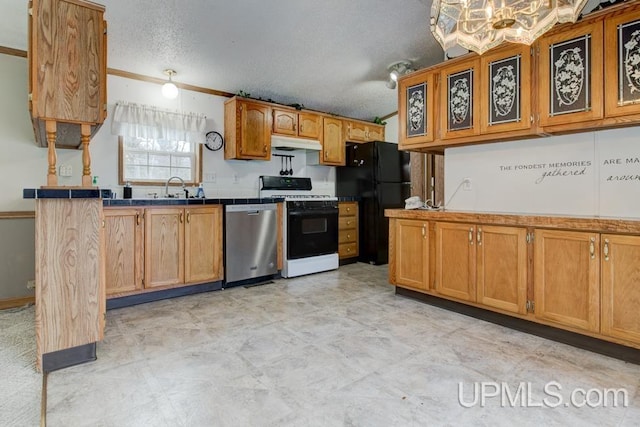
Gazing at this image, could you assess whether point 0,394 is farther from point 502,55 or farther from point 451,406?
point 502,55

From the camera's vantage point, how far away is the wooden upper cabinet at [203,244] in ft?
11.7

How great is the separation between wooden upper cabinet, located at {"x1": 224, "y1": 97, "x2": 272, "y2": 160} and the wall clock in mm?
82

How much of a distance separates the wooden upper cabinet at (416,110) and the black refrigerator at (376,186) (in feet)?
5.51

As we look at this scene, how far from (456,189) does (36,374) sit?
11.6 feet

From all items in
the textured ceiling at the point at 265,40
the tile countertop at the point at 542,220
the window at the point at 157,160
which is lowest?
the tile countertop at the point at 542,220

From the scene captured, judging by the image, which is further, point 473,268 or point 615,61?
point 473,268

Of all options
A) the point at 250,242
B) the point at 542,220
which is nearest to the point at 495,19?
the point at 542,220

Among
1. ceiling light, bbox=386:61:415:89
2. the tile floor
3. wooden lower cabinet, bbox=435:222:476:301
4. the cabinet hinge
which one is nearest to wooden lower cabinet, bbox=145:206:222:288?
the tile floor

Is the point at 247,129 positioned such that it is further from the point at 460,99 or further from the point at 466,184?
the point at 466,184

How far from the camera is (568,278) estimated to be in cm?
234

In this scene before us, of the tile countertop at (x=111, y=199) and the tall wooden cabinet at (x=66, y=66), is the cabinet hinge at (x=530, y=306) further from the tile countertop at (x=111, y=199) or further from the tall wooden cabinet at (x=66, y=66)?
the tall wooden cabinet at (x=66, y=66)

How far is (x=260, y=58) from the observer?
3.83m

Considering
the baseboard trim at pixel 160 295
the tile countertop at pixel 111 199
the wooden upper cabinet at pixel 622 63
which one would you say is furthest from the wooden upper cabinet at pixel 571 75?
the baseboard trim at pixel 160 295

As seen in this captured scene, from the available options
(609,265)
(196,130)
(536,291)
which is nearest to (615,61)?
(609,265)
